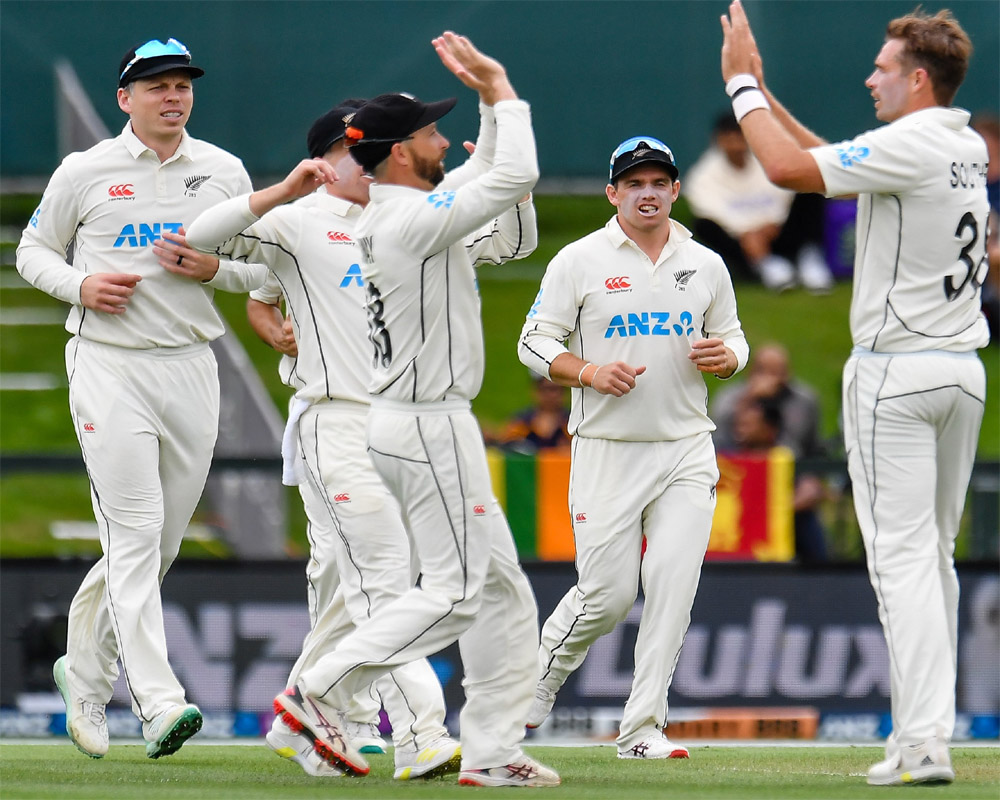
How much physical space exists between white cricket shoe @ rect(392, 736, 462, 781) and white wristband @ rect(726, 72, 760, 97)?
8.30 ft

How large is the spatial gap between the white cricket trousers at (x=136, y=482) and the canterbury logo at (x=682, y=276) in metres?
1.89

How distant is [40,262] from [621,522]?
2.51 m

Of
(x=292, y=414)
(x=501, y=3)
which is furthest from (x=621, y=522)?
(x=501, y=3)

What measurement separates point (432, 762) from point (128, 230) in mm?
2367

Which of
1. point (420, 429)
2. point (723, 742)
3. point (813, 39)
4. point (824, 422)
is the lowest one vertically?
point (723, 742)

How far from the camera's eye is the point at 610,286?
6906 millimetres

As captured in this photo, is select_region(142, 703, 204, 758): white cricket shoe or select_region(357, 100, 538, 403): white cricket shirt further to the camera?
select_region(142, 703, 204, 758): white cricket shoe

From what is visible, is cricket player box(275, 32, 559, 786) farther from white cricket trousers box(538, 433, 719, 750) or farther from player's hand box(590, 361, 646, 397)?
white cricket trousers box(538, 433, 719, 750)

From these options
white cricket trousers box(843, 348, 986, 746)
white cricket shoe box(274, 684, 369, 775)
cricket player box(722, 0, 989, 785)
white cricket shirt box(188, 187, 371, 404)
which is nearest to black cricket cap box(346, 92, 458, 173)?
white cricket shirt box(188, 187, 371, 404)

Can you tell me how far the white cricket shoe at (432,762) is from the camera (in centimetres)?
630

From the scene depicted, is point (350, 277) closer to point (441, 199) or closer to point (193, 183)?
point (193, 183)

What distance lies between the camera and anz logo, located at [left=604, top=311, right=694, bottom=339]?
6859mm

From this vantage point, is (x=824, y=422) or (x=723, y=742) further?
(x=824, y=422)

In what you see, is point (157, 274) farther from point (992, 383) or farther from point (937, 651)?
point (992, 383)
